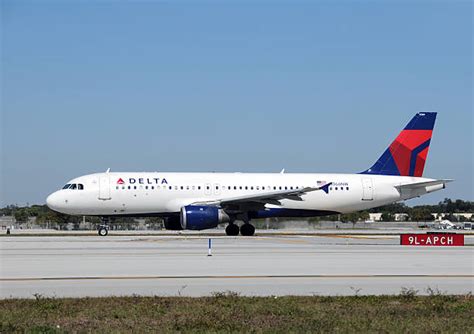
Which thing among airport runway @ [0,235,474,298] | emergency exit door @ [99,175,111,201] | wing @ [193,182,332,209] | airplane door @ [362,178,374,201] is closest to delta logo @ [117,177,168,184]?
emergency exit door @ [99,175,111,201]

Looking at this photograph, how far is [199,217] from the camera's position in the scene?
139 feet

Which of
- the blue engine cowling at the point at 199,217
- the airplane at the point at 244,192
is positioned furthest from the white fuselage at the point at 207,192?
the blue engine cowling at the point at 199,217

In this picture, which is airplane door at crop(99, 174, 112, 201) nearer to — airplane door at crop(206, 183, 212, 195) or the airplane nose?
the airplane nose

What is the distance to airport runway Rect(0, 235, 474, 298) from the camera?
16625mm

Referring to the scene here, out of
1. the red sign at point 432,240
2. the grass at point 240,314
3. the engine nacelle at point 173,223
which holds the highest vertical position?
the engine nacelle at point 173,223

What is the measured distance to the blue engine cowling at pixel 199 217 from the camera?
1658 inches

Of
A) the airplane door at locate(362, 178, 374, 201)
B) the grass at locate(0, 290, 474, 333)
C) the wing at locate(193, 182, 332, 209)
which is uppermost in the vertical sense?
Result: the airplane door at locate(362, 178, 374, 201)

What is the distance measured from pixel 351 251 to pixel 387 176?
22577mm

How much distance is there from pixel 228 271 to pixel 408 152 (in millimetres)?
33002

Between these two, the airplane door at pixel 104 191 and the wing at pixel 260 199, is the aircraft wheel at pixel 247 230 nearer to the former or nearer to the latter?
the wing at pixel 260 199

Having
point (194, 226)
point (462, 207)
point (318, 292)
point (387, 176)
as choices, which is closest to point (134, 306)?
point (318, 292)

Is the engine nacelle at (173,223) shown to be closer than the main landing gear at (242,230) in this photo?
No

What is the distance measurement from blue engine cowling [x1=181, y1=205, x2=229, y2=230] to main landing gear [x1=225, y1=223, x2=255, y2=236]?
8.95ft

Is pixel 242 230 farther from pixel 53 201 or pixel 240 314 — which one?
pixel 240 314
